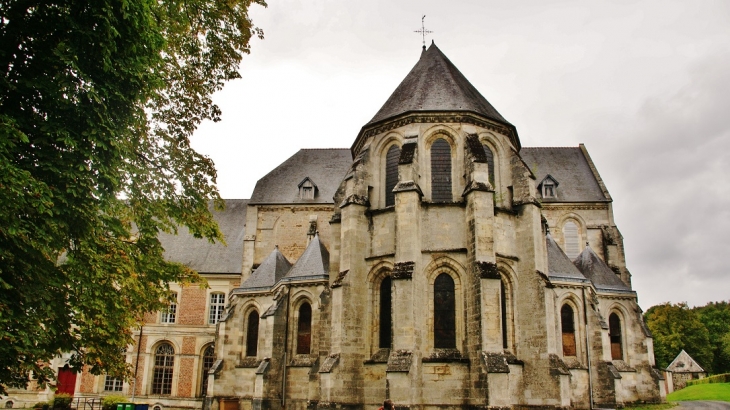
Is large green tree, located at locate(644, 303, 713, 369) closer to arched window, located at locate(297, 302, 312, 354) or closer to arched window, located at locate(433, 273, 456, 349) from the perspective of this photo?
arched window, located at locate(297, 302, 312, 354)

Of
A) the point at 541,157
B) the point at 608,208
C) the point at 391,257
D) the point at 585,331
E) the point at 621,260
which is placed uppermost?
the point at 541,157

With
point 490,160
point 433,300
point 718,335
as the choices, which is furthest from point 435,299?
point 718,335

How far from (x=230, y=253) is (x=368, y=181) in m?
18.5

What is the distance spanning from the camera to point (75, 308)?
11.2 metres

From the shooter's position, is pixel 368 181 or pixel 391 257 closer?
pixel 391 257

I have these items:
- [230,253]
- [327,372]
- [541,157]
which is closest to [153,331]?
[230,253]

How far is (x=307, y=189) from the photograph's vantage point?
3547 centimetres

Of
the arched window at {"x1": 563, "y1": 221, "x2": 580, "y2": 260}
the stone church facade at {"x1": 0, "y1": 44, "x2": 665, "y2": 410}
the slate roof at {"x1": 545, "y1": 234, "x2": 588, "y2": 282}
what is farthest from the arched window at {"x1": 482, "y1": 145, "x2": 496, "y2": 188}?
the arched window at {"x1": 563, "y1": 221, "x2": 580, "y2": 260}

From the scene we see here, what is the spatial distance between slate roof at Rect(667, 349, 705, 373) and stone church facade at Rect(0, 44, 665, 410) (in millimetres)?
32106

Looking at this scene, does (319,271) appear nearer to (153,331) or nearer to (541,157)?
(153,331)

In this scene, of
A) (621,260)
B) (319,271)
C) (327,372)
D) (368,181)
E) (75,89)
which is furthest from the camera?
(621,260)

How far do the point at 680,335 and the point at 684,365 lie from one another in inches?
243

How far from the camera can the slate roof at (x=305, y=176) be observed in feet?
116

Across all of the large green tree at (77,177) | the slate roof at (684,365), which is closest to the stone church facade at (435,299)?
the large green tree at (77,177)
